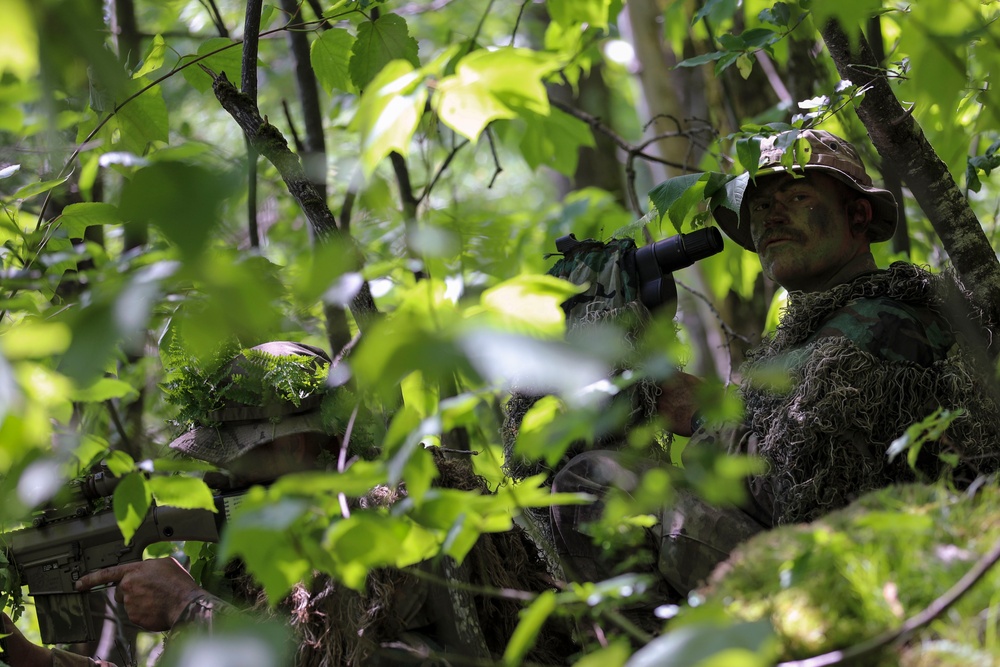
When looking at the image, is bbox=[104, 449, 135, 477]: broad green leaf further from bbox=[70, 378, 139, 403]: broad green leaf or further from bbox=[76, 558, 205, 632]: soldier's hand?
bbox=[76, 558, 205, 632]: soldier's hand

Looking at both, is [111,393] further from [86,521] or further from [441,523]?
[86,521]

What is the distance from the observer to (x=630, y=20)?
474 centimetres

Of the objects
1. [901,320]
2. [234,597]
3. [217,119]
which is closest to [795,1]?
[901,320]

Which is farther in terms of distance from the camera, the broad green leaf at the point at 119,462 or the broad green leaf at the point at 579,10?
the broad green leaf at the point at 579,10

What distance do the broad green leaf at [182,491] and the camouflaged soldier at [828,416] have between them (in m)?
0.73

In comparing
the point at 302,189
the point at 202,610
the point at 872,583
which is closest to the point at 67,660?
the point at 202,610

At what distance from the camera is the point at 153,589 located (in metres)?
1.87

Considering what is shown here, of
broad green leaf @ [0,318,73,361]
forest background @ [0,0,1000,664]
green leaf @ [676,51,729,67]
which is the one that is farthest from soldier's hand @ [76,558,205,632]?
green leaf @ [676,51,729,67]

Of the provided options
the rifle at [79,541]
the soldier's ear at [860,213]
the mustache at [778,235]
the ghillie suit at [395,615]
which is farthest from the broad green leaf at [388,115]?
the soldier's ear at [860,213]

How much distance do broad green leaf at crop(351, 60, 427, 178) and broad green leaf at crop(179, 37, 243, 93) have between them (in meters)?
1.18

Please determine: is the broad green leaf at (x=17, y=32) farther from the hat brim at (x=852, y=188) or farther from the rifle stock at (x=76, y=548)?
the hat brim at (x=852, y=188)

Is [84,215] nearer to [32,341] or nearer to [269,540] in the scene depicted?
[32,341]

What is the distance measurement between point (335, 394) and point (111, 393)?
79 centimetres

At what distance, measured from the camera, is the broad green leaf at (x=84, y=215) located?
170 cm
